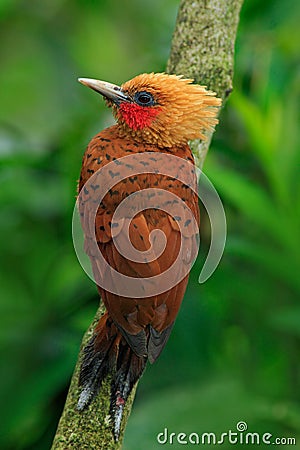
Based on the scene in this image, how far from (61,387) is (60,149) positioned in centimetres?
86

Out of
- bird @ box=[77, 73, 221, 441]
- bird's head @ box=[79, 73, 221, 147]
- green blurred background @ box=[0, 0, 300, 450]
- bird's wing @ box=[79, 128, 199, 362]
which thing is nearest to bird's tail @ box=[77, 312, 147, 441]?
bird @ box=[77, 73, 221, 441]

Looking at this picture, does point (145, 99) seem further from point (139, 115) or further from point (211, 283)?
point (211, 283)

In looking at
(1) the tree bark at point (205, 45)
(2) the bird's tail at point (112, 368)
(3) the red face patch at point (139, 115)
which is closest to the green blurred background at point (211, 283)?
(1) the tree bark at point (205, 45)

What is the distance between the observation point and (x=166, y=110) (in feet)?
5.32

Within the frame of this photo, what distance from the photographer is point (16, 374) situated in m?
2.65

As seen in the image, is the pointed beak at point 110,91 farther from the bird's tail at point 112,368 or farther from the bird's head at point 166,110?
the bird's tail at point 112,368

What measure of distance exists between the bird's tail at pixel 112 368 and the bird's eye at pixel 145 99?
1.57ft

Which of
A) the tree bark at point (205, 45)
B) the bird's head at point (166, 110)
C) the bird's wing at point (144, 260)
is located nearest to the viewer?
the bird's wing at point (144, 260)

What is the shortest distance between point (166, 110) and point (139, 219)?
263 millimetres

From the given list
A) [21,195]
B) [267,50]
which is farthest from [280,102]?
[21,195]

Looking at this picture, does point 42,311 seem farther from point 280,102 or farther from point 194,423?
point 280,102

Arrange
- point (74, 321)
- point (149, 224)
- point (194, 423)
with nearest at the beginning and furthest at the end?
point (149, 224)
point (194, 423)
point (74, 321)

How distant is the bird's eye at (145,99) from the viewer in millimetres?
1635

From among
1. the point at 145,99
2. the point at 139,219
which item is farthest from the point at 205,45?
the point at 139,219
